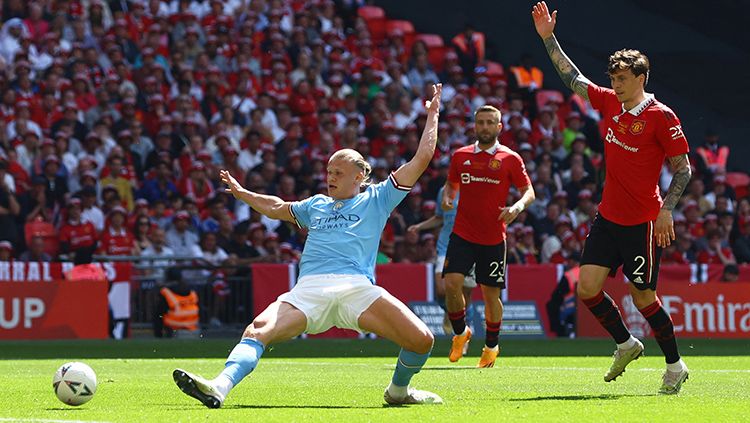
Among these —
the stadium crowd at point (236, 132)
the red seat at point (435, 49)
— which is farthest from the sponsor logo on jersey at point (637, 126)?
the red seat at point (435, 49)

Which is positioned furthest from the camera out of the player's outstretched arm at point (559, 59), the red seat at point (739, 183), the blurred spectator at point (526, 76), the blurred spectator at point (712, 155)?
the blurred spectator at point (526, 76)

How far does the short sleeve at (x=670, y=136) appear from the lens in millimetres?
10195

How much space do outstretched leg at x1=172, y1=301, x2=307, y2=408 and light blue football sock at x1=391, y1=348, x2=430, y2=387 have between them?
715 mm

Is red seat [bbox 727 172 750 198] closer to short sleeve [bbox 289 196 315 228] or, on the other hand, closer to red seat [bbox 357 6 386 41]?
red seat [bbox 357 6 386 41]

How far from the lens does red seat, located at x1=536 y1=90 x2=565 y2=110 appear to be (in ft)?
92.8

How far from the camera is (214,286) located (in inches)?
839

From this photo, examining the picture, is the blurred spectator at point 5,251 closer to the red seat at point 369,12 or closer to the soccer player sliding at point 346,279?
the soccer player sliding at point 346,279

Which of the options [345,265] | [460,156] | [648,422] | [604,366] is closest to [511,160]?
[460,156]

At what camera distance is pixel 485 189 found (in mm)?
14344

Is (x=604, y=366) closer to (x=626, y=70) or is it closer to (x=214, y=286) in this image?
(x=626, y=70)

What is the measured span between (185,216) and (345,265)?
43.4 feet

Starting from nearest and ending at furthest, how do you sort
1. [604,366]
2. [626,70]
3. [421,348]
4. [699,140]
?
[421,348] → [626,70] → [604,366] → [699,140]

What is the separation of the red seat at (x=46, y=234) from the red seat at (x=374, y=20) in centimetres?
1112

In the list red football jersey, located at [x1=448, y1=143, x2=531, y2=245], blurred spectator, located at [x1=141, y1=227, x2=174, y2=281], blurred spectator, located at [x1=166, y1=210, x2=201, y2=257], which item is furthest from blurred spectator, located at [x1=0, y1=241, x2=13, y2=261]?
red football jersey, located at [x1=448, y1=143, x2=531, y2=245]
